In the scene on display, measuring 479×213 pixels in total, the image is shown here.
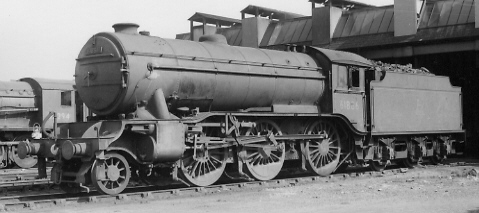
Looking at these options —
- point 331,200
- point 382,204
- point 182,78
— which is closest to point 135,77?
point 182,78

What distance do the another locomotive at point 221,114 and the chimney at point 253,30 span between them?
13.1 meters

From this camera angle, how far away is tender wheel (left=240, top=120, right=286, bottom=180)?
14.2 m

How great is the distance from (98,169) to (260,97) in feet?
15.8

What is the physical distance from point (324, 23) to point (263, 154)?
590 inches

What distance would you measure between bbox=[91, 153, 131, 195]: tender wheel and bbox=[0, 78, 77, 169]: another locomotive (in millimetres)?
8700

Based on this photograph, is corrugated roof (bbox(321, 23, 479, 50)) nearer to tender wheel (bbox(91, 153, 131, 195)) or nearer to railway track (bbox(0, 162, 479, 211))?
railway track (bbox(0, 162, 479, 211))

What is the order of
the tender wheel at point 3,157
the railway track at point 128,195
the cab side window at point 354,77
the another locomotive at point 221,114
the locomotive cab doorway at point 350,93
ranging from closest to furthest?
the railway track at point 128,195, the another locomotive at point 221,114, the locomotive cab doorway at point 350,93, the cab side window at point 354,77, the tender wheel at point 3,157

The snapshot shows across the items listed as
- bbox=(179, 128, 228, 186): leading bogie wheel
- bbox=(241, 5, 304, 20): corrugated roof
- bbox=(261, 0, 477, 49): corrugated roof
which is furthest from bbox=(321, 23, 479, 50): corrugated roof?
bbox=(179, 128, 228, 186): leading bogie wheel

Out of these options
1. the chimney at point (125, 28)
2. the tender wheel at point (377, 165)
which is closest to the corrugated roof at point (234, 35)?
the tender wheel at point (377, 165)

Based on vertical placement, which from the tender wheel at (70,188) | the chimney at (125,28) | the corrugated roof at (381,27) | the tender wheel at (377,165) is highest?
the corrugated roof at (381,27)

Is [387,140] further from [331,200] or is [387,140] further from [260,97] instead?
[331,200]

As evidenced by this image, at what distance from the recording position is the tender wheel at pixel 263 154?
1418 centimetres

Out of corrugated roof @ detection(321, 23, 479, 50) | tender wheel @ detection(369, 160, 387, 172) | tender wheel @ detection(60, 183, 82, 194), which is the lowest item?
tender wheel @ detection(369, 160, 387, 172)

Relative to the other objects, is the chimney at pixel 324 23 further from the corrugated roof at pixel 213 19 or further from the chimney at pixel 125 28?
the chimney at pixel 125 28
